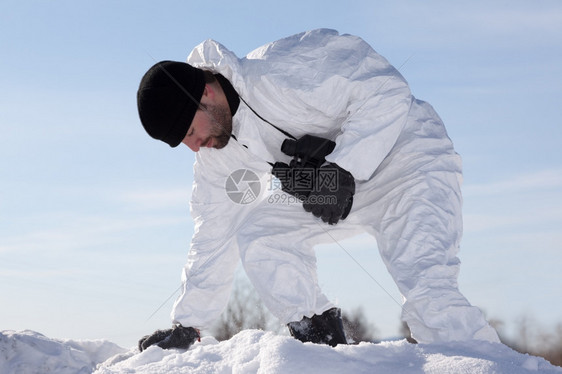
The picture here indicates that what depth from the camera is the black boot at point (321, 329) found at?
3545 mm

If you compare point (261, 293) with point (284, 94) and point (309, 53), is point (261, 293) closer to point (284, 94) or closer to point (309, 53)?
point (284, 94)

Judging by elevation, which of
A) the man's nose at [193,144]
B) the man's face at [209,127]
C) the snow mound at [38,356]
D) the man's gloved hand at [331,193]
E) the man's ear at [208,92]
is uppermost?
the man's ear at [208,92]

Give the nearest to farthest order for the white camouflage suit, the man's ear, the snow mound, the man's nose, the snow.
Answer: the snow < the white camouflage suit < the snow mound < the man's ear < the man's nose

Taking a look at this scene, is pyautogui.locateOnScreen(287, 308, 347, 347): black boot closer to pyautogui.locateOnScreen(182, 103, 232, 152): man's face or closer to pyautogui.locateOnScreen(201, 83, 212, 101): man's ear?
pyautogui.locateOnScreen(182, 103, 232, 152): man's face

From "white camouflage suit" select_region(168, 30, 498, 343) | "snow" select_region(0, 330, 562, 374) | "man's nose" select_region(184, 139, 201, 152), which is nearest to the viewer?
"snow" select_region(0, 330, 562, 374)

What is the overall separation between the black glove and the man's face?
1137 mm

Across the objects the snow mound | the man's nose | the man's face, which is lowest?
the snow mound

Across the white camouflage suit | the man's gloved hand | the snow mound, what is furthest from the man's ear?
the snow mound

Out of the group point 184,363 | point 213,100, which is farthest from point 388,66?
point 184,363

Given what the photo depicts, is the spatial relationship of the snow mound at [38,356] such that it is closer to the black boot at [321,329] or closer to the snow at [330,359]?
the snow at [330,359]

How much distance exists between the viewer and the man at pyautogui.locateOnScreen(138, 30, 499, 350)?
129 inches

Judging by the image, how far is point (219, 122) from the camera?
361cm

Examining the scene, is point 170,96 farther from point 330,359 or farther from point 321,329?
point 330,359

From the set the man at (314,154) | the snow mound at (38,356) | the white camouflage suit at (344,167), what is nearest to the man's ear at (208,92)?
the man at (314,154)
